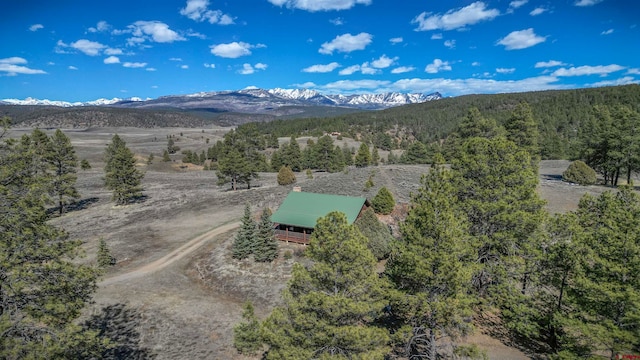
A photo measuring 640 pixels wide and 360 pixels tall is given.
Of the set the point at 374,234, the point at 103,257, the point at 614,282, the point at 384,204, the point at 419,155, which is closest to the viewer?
the point at 614,282

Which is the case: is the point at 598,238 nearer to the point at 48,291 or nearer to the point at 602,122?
the point at 48,291

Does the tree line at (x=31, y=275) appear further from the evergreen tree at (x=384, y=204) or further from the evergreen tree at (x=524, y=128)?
the evergreen tree at (x=524, y=128)

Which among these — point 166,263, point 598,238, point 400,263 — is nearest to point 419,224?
point 400,263

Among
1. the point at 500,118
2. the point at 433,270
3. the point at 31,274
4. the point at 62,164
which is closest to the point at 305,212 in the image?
the point at 433,270

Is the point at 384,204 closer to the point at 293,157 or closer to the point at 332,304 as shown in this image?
the point at 332,304

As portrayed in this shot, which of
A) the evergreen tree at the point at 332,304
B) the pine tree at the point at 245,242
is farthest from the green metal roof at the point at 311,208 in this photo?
the evergreen tree at the point at 332,304

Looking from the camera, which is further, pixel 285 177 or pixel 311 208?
pixel 285 177

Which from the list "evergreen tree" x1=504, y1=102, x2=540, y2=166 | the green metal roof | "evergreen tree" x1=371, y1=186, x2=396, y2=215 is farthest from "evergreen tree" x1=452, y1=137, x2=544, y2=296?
"evergreen tree" x1=504, y1=102, x2=540, y2=166
